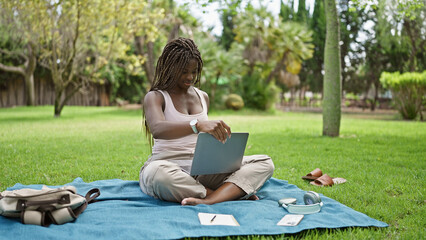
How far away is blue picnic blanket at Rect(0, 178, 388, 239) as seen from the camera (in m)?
2.55

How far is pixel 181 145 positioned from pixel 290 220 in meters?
1.18

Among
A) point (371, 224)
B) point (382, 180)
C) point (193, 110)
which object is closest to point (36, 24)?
point (193, 110)

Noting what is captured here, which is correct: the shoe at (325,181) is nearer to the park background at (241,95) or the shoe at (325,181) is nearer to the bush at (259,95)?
the park background at (241,95)

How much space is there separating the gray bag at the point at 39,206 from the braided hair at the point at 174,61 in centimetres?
132

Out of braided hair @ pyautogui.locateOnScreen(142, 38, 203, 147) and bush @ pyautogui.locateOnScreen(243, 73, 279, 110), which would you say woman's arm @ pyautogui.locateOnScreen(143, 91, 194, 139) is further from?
bush @ pyautogui.locateOnScreen(243, 73, 279, 110)

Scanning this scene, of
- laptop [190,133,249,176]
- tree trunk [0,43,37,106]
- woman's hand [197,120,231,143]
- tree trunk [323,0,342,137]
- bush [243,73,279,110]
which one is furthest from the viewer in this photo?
bush [243,73,279,110]

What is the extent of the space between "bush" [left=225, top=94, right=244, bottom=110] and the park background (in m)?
0.06

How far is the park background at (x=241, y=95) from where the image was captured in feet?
16.0

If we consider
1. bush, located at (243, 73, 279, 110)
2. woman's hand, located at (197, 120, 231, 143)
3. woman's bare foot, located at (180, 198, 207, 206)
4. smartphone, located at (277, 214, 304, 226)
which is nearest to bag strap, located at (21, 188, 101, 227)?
woman's bare foot, located at (180, 198, 207, 206)

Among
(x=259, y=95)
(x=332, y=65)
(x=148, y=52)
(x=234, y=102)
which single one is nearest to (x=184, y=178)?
(x=332, y=65)

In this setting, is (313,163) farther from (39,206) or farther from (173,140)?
(39,206)

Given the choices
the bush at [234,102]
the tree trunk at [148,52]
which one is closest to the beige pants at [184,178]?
the tree trunk at [148,52]

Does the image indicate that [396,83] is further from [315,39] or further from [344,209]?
[315,39]

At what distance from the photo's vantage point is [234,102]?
21.5 m
